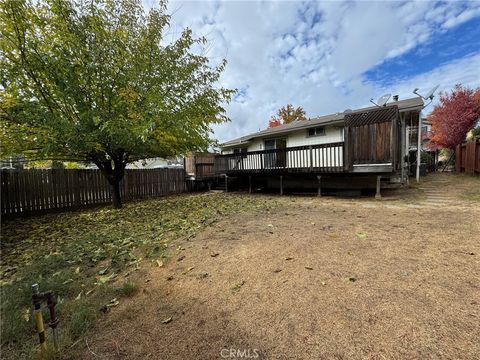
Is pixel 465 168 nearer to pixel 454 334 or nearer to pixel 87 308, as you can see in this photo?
pixel 454 334

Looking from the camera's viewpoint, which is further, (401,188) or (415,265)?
(401,188)

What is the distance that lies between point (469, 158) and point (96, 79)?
18302mm

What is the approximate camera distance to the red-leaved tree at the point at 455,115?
646 inches

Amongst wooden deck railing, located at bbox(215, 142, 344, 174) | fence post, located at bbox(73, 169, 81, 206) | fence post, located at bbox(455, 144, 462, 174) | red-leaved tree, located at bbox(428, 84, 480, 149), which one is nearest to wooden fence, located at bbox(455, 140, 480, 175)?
fence post, located at bbox(455, 144, 462, 174)

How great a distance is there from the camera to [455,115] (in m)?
16.9

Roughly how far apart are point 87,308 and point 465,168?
19.3 metres

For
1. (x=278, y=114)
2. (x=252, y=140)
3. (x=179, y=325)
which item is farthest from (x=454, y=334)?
(x=278, y=114)

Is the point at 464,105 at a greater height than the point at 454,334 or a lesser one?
greater

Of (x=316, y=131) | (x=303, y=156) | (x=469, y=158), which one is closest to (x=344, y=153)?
(x=303, y=156)

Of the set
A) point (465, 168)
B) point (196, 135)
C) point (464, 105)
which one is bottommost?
point (465, 168)

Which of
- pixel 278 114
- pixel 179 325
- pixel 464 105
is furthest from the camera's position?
pixel 278 114

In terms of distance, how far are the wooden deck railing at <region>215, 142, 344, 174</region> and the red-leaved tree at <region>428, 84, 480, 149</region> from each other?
14.4 m

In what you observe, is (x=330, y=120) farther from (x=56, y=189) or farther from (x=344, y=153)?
(x=56, y=189)

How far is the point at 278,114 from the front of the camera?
2981cm
